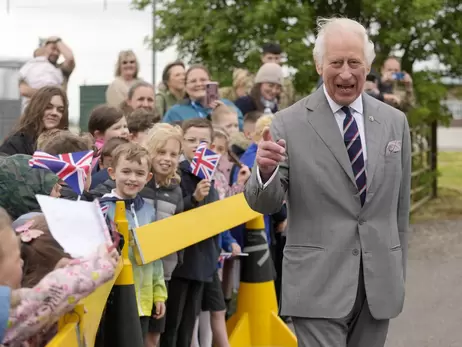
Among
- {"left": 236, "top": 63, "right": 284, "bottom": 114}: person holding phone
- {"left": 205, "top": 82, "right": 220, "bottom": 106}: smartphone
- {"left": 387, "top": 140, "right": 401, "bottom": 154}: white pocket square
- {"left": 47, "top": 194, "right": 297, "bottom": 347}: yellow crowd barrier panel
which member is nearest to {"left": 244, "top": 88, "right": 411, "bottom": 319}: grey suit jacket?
{"left": 387, "top": 140, "right": 401, "bottom": 154}: white pocket square

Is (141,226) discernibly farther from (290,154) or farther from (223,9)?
(223,9)

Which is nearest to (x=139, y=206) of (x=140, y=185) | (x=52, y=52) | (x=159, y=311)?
(x=140, y=185)

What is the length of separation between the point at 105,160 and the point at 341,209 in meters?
2.53

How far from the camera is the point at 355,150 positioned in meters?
5.06

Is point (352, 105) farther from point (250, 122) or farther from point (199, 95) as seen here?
point (250, 122)

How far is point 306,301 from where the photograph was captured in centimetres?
Result: 504

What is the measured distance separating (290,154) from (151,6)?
12.7 m

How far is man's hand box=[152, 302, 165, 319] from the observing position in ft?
21.1

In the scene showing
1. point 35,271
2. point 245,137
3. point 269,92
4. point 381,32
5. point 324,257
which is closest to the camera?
point 35,271

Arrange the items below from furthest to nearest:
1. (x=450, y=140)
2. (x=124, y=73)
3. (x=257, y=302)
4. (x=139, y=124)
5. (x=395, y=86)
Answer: (x=450, y=140)
(x=395, y=86)
(x=124, y=73)
(x=257, y=302)
(x=139, y=124)

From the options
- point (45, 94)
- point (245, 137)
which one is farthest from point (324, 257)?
point (245, 137)

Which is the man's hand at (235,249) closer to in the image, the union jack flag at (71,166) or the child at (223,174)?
the child at (223,174)

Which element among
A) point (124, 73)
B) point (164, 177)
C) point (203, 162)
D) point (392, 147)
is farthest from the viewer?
point (124, 73)

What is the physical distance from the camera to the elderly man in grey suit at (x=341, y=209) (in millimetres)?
5000
